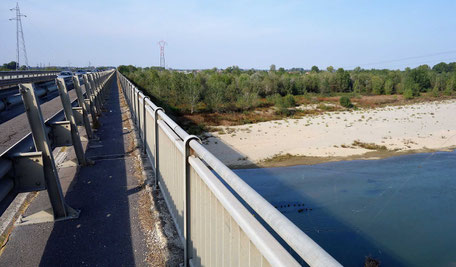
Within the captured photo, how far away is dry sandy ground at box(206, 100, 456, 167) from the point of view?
83.9ft

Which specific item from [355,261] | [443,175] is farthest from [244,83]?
[355,261]

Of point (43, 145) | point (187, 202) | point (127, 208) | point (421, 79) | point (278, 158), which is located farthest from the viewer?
point (421, 79)

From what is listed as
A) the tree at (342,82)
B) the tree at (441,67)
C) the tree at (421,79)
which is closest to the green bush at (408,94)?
the tree at (421,79)

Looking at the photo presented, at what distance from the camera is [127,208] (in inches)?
161

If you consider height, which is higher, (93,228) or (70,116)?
(70,116)

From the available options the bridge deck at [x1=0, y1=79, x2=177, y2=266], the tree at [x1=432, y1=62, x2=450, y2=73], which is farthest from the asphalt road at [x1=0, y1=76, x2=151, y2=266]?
the tree at [x1=432, y1=62, x2=450, y2=73]

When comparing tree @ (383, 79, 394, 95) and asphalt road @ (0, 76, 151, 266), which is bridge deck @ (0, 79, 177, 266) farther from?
tree @ (383, 79, 394, 95)

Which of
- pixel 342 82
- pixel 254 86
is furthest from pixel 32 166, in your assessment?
pixel 342 82

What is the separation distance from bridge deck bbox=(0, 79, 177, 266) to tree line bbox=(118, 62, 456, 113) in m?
25.6

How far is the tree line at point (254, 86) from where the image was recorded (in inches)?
1565

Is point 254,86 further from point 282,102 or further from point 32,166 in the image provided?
point 32,166

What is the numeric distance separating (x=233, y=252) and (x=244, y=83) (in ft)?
175

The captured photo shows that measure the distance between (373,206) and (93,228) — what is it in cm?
1654

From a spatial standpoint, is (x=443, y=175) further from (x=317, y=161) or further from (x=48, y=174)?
(x=48, y=174)
